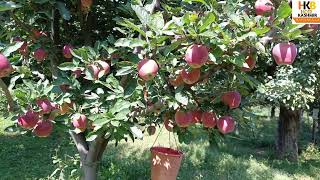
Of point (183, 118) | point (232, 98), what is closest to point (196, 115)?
point (183, 118)

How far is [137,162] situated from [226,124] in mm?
3312

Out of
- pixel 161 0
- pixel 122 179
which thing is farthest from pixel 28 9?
pixel 122 179

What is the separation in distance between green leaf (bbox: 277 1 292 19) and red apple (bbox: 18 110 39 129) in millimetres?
887

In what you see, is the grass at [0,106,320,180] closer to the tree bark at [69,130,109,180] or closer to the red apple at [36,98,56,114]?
the tree bark at [69,130,109,180]

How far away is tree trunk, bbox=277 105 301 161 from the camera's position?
6.20 m

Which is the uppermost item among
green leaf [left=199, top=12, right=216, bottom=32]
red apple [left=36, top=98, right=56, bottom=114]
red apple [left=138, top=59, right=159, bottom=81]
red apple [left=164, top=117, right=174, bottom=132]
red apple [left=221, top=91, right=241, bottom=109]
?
green leaf [left=199, top=12, right=216, bottom=32]

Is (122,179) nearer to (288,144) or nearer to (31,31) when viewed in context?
(31,31)

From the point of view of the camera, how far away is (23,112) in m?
1.51

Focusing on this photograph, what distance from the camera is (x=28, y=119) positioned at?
4.87ft

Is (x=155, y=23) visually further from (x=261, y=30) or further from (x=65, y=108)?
Answer: (x=65, y=108)

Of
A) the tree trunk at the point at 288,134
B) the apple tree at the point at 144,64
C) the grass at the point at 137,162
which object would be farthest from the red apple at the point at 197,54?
the tree trunk at the point at 288,134

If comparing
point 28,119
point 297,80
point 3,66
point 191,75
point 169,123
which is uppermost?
point 3,66

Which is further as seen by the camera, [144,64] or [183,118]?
[183,118]

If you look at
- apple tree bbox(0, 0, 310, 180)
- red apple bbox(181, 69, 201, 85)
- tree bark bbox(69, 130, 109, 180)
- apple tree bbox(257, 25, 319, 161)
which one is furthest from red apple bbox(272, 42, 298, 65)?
apple tree bbox(257, 25, 319, 161)
